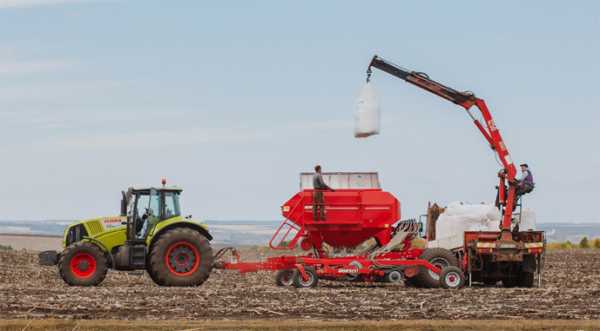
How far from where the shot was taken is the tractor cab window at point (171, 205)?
1062 inches

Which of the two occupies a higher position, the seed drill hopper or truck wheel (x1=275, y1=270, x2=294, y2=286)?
the seed drill hopper

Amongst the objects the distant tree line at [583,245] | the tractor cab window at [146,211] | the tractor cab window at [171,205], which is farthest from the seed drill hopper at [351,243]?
the distant tree line at [583,245]

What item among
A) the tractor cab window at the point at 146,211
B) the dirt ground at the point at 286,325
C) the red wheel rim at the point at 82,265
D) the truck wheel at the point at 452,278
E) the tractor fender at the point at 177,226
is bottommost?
the dirt ground at the point at 286,325

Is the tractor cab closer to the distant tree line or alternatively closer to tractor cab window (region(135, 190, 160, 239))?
tractor cab window (region(135, 190, 160, 239))

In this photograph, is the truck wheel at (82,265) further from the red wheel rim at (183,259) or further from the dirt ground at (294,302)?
the red wheel rim at (183,259)

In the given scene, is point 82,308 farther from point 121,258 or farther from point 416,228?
point 416,228

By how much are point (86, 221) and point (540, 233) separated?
1120 cm

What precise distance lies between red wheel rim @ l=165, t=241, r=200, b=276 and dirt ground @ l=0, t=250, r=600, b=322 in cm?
77

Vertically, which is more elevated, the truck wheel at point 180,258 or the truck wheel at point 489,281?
the truck wheel at point 180,258

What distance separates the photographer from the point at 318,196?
27578 millimetres

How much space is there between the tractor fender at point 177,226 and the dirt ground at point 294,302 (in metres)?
1.17

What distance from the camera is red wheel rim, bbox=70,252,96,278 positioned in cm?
2631

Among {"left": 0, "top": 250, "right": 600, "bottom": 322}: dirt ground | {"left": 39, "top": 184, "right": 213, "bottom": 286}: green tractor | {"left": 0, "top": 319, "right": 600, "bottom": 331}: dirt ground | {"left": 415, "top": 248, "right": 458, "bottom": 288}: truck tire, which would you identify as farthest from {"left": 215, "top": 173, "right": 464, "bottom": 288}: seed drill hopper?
{"left": 0, "top": 319, "right": 600, "bottom": 331}: dirt ground

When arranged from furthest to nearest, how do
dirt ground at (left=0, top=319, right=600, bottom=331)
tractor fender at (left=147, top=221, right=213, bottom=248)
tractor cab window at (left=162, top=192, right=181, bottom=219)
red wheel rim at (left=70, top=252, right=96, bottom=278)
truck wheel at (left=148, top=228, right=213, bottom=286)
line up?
tractor cab window at (left=162, top=192, right=181, bottom=219), tractor fender at (left=147, top=221, right=213, bottom=248), red wheel rim at (left=70, top=252, right=96, bottom=278), truck wheel at (left=148, top=228, right=213, bottom=286), dirt ground at (left=0, top=319, right=600, bottom=331)
